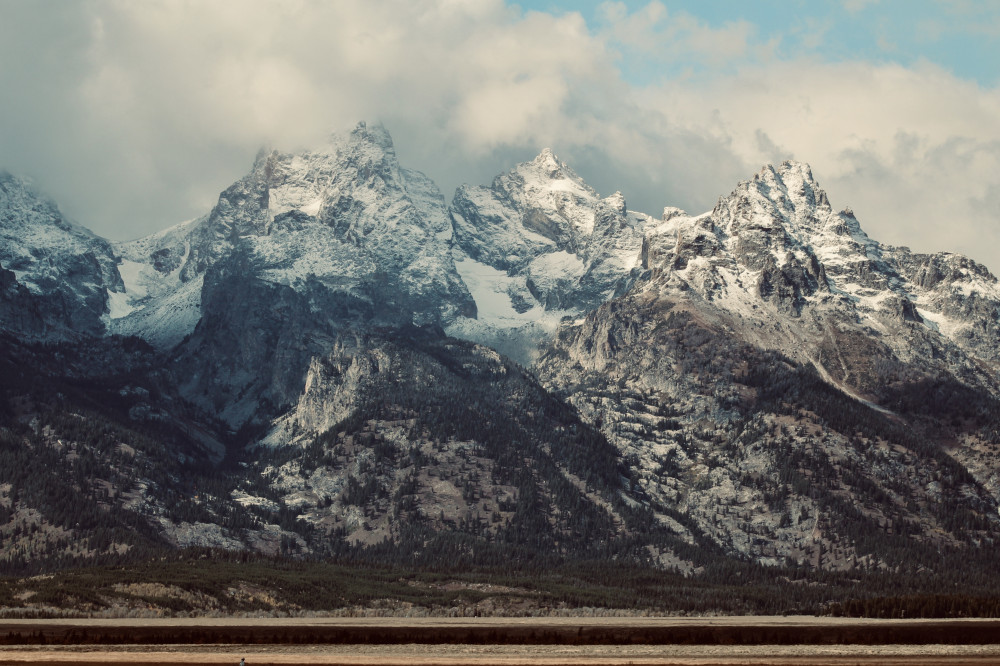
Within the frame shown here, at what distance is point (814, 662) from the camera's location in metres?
173

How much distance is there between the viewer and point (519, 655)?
611 ft

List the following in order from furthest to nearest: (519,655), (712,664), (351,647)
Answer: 1. (351,647)
2. (519,655)
3. (712,664)

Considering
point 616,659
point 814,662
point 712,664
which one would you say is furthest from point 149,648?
point 814,662

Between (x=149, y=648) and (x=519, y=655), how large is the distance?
195 ft

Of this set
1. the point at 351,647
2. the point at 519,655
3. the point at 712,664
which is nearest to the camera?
the point at 712,664

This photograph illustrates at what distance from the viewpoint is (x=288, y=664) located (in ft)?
568

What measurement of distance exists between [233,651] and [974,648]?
112720 mm

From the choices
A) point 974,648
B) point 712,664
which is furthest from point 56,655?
point 974,648

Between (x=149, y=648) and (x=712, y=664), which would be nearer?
(x=712, y=664)

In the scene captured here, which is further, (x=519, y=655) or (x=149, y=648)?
(x=149, y=648)

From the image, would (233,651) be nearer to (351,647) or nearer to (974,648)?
(351,647)

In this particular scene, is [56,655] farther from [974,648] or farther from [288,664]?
[974,648]

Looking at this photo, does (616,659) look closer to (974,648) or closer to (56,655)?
(974,648)

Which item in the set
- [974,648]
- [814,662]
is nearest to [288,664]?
[814,662]
